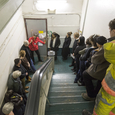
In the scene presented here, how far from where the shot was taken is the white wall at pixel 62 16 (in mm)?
5152

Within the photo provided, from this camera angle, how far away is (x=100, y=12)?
3154 mm

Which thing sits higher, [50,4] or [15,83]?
[50,4]

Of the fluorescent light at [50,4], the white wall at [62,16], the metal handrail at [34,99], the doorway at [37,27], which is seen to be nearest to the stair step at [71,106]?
the metal handrail at [34,99]

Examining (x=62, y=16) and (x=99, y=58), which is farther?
(x=62, y=16)

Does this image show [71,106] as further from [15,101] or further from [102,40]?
[102,40]

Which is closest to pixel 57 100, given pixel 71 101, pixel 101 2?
pixel 71 101

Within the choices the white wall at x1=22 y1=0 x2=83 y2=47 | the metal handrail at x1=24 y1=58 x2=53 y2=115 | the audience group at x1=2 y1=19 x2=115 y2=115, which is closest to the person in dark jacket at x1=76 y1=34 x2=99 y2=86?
the audience group at x1=2 y1=19 x2=115 y2=115

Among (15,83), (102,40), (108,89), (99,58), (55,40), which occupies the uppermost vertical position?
(102,40)

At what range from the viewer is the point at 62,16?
5465 mm

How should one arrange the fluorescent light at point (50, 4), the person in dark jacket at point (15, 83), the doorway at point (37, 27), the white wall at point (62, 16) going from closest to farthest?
1. the person in dark jacket at point (15, 83)
2. the fluorescent light at point (50, 4)
3. the white wall at point (62, 16)
4. the doorway at point (37, 27)

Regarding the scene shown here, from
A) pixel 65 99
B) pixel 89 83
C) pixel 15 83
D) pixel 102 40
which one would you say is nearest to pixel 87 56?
pixel 102 40

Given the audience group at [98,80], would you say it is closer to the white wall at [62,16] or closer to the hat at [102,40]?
the hat at [102,40]

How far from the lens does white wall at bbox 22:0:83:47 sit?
16.9ft

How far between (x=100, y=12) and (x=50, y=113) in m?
3.49
